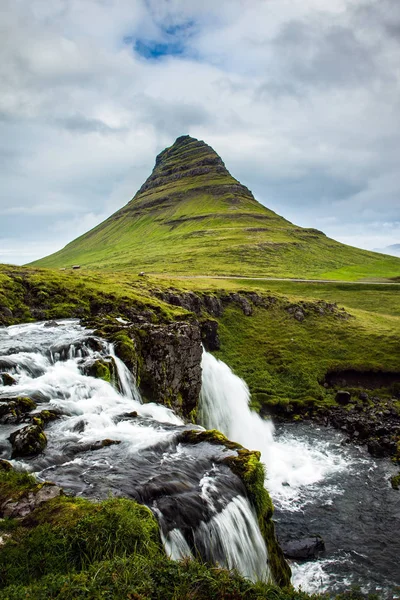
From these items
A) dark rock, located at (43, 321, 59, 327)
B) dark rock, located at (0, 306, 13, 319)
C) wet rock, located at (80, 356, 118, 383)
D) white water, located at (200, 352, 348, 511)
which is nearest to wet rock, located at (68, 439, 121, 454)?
wet rock, located at (80, 356, 118, 383)

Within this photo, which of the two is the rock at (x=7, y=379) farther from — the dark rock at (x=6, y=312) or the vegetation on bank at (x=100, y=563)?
the dark rock at (x=6, y=312)

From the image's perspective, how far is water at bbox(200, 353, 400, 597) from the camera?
21047mm

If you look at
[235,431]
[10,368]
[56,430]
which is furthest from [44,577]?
[235,431]

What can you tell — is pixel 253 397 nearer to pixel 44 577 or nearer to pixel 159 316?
pixel 159 316

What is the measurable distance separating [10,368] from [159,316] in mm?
23795

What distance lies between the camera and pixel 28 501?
11.5 m

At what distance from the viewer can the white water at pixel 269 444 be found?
102ft

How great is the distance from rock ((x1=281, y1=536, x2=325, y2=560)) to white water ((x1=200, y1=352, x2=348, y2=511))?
4572 millimetres

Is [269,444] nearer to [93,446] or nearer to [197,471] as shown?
[197,471]

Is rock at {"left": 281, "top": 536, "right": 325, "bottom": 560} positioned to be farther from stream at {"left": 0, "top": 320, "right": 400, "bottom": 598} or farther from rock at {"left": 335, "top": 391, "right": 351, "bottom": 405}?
rock at {"left": 335, "top": 391, "right": 351, "bottom": 405}

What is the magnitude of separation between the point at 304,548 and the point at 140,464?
47.2ft

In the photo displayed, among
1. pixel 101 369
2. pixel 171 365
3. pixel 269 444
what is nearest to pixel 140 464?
pixel 101 369

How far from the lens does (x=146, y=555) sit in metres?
9.53

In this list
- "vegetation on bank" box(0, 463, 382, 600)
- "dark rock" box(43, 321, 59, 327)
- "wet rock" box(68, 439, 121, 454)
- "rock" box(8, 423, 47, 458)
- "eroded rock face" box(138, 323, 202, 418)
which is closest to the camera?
"vegetation on bank" box(0, 463, 382, 600)
